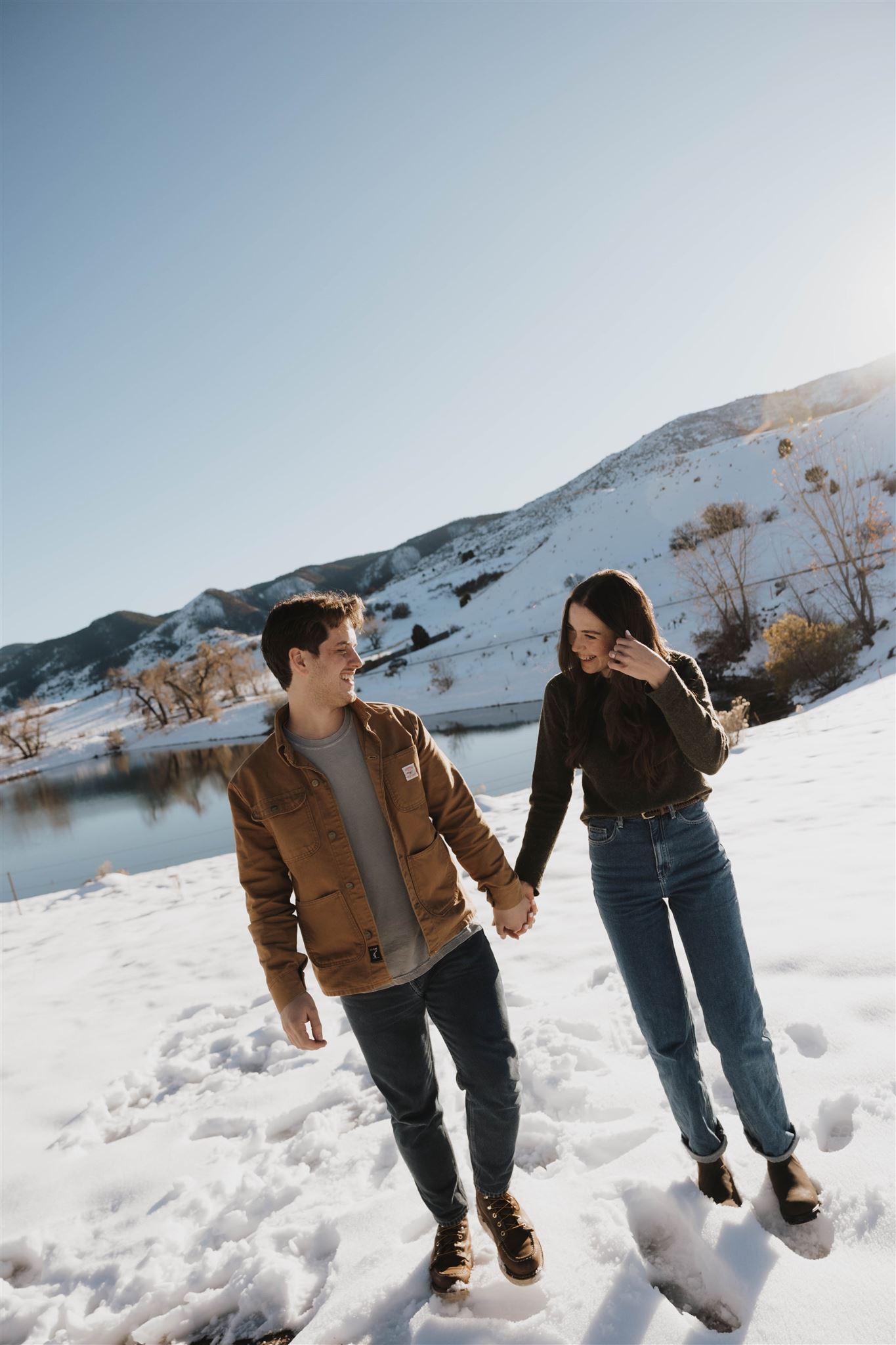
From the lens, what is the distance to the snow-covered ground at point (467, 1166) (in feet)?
6.33

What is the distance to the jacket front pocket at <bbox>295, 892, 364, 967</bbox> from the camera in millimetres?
2027

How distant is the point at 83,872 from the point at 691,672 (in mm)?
15427

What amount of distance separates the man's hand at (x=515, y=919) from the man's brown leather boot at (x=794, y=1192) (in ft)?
3.35

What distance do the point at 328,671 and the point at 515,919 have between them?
42.4 inches

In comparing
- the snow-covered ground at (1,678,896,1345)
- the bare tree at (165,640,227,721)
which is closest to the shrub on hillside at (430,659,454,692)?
the bare tree at (165,640,227,721)

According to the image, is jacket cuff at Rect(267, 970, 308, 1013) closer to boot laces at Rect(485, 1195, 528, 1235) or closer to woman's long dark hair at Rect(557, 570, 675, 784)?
boot laces at Rect(485, 1195, 528, 1235)

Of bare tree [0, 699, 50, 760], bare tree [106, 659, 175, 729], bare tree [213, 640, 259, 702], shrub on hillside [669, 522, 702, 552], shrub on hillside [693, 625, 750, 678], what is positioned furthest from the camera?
bare tree [0, 699, 50, 760]

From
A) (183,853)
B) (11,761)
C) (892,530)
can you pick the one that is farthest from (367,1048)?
(11,761)

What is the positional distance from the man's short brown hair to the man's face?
17mm

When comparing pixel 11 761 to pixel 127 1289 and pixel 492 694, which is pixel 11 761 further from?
pixel 127 1289

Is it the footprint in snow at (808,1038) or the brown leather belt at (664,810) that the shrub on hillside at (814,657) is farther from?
the brown leather belt at (664,810)

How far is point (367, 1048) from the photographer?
2.09 m

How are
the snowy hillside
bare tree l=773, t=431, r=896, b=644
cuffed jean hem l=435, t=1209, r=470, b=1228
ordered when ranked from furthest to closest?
the snowy hillside, bare tree l=773, t=431, r=896, b=644, cuffed jean hem l=435, t=1209, r=470, b=1228

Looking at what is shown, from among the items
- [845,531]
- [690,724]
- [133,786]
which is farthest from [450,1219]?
[133,786]
